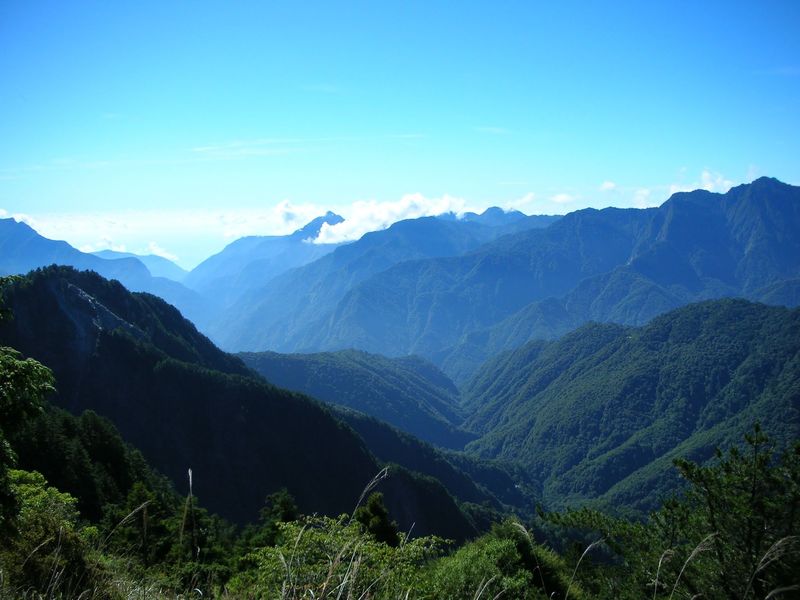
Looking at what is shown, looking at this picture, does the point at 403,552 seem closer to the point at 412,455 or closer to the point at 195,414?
the point at 195,414

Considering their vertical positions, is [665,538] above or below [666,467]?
above

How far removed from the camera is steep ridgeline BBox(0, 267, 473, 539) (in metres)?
77.4

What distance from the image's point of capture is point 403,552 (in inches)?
475

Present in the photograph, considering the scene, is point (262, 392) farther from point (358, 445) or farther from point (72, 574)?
point (72, 574)

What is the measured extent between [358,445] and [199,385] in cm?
3110

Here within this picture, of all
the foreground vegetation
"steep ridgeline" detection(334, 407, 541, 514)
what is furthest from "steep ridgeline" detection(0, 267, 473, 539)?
the foreground vegetation

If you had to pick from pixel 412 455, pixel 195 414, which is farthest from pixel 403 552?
pixel 412 455

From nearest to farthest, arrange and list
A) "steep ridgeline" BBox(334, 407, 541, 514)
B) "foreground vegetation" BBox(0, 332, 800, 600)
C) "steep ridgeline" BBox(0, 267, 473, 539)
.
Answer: "foreground vegetation" BBox(0, 332, 800, 600), "steep ridgeline" BBox(0, 267, 473, 539), "steep ridgeline" BBox(334, 407, 541, 514)

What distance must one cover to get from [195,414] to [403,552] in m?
82.8

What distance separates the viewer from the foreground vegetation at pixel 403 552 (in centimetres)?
605

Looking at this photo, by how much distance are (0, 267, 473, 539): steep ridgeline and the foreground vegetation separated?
57.3 meters

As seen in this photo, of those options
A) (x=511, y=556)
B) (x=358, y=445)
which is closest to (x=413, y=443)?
(x=358, y=445)

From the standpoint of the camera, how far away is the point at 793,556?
10461 millimetres

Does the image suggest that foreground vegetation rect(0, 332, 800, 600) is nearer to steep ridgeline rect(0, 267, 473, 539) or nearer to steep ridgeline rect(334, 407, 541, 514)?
steep ridgeline rect(0, 267, 473, 539)
